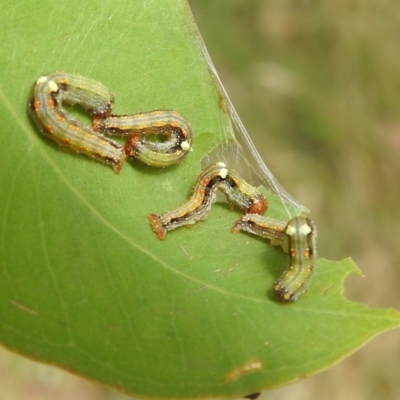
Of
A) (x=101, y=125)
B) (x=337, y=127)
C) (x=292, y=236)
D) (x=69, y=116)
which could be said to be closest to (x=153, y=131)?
(x=101, y=125)

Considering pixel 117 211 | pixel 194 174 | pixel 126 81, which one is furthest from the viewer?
pixel 194 174

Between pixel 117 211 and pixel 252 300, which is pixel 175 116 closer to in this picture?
pixel 117 211

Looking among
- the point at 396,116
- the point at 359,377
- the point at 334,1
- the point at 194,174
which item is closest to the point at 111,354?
the point at 194,174

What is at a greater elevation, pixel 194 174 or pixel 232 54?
pixel 232 54

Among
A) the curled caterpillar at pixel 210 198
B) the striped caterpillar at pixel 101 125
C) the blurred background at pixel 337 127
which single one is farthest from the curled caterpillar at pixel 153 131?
the blurred background at pixel 337 127

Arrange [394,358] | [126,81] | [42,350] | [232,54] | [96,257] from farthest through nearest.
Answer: [232,54], [394,358], [126,81], [96,257], [42,350]

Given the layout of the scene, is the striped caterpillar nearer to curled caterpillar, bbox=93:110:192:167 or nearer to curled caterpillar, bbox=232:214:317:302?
curled caterpillar, bbox=93:110:192:167

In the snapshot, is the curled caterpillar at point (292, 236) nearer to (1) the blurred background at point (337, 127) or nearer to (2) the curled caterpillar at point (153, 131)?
(2) the curled caterpillar at point (153, 131)
